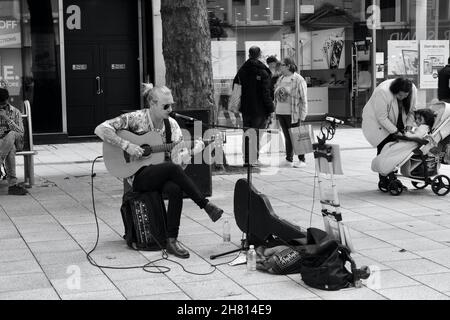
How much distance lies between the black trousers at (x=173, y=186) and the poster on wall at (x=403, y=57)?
12.2 meters

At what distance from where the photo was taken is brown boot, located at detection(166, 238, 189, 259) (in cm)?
656

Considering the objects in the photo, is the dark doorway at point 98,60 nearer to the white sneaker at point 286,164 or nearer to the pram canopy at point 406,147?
the white sneaker at point 286,164

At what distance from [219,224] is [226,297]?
2.58 meters

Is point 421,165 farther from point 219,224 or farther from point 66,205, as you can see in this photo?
point 66,205

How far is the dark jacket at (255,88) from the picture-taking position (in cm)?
1234

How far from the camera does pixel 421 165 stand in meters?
9.65

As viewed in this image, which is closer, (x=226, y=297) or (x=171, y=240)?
(x=226, y=297)

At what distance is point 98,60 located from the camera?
16156 mm

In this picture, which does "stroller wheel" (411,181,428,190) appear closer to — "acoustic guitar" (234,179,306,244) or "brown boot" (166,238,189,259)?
"acoustic guitar" (234,179,306,244)

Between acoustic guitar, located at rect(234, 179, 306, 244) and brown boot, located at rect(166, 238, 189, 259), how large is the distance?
56 cm

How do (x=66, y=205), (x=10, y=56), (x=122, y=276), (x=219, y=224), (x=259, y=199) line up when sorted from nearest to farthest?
(x=122, y=276), (x=259, y=199), (x=219, y=224), (x=66, y=205), (x=10, y=56)

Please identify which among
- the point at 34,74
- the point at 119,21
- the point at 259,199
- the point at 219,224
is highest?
the point at 119,21

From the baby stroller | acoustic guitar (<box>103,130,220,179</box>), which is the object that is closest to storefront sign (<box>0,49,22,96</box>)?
the baby stroller
